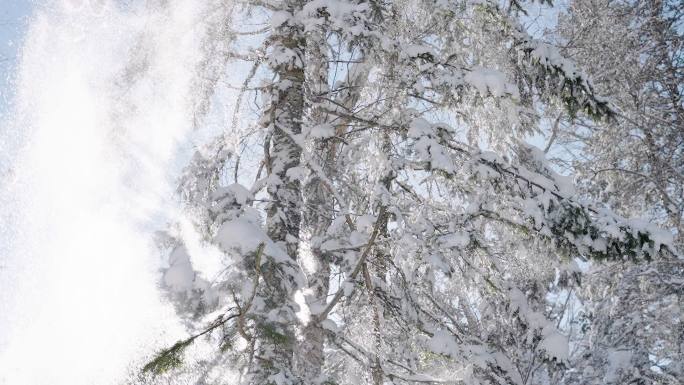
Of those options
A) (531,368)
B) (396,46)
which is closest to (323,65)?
(396,46)

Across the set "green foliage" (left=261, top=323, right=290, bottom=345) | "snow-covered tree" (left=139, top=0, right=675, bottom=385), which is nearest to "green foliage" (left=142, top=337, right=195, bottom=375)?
"snow-covered tree" (left=139, top=0, right=675, bottom=385)

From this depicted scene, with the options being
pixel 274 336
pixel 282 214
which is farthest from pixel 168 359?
pixel 282 214

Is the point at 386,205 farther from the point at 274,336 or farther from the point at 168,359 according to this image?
the point at 168,359

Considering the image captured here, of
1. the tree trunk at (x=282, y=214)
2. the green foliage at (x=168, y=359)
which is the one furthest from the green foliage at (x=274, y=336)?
the green foliage at (x=168, y=359)

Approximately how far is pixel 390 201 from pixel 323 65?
218cm

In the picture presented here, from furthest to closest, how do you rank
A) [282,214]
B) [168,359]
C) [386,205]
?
[282,214]
[386,205]
[168,359]

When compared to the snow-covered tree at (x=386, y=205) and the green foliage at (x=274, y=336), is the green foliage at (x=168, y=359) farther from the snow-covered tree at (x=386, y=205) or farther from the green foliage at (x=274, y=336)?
the green foliage at (x=274, y=336)

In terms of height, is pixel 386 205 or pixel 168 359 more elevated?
pixel 386 205

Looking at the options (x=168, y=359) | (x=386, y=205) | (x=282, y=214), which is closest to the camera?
(x=168, y=359)

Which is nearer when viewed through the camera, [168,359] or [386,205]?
[168,359]

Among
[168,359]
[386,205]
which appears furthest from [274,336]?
[386,205]

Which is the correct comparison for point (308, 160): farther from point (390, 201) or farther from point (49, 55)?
point (49, 55)

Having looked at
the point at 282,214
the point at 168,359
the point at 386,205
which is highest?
the point at 282,214

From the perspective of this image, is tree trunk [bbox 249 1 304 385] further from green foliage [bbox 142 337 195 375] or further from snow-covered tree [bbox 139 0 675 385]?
green foliage [bbox 142 337 195 375]
